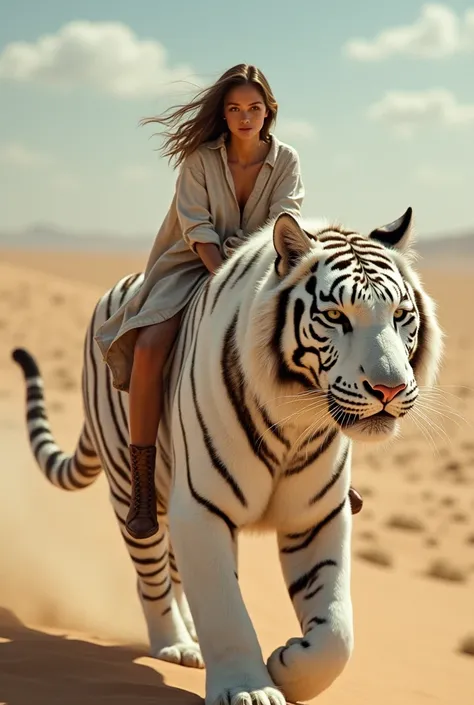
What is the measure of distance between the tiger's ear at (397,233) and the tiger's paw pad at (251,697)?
1610 mm

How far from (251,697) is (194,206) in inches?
79.0

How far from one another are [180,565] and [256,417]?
0.59 m

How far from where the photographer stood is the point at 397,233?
12.7 ft

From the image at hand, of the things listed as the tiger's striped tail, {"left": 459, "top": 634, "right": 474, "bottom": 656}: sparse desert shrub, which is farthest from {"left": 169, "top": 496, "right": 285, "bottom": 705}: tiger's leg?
{"left": 459, "top": 634, "right": 474, "bottom": 656}: sparse desert shrub

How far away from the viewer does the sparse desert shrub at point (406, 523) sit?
1085 centimetres

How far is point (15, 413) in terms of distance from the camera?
1480 cm

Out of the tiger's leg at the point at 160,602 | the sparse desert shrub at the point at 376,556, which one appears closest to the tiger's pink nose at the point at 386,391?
the tiger's leg at the point at 160,602

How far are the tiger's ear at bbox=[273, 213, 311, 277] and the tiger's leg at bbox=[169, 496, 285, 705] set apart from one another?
89 cm

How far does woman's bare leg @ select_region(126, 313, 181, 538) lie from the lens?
171 inches

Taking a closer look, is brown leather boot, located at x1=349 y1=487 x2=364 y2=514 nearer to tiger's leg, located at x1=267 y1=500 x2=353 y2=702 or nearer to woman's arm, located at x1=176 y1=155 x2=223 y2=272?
tiger's leg, located at x1=267 y1=500 x2=353 y2=702

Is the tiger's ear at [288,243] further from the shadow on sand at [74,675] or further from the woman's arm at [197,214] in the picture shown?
the shadow on sand at [74,675]

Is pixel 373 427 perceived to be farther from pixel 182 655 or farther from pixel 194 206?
pixel 182 655

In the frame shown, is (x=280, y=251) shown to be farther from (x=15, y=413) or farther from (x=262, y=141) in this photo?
(x=15, y=413)

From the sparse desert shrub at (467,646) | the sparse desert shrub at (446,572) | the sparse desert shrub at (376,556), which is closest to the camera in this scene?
the sparse desert shrub at (467,646)
